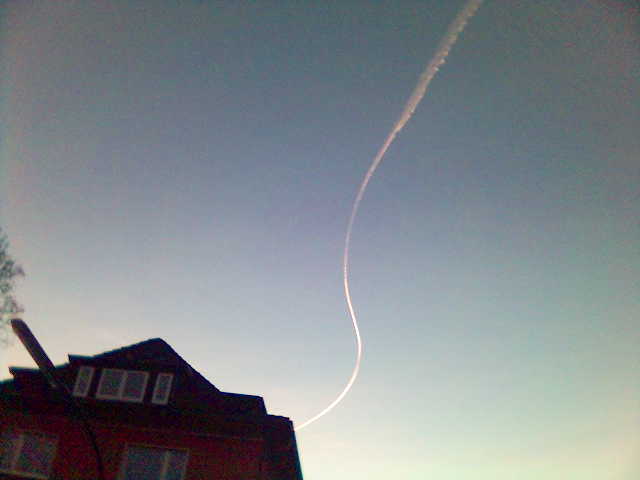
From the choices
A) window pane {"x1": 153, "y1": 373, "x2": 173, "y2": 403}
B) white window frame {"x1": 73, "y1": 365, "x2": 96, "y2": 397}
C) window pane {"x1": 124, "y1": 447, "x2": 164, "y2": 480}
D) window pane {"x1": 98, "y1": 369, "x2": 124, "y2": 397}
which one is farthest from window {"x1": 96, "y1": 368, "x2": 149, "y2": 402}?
window pane {"x1": 124, "y1": 447, "x2": 164, "y2": 480}

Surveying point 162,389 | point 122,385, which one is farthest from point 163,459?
point 122,385

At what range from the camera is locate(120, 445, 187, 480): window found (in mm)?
17203

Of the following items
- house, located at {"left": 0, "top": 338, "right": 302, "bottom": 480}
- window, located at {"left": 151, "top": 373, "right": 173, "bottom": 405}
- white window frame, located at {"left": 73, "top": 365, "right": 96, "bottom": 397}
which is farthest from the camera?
white window frame, located at {"left": 73, "top": 365, "right": 96, "bottom": 397}

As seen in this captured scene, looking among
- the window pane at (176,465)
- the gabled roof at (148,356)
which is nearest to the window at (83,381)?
the gabled roof at (148,356)

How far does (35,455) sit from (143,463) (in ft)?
15.8

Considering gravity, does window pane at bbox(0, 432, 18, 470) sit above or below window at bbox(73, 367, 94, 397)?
below

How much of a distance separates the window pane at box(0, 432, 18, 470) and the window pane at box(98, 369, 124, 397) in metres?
3.69

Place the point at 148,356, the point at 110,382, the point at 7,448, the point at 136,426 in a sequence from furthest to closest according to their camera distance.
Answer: the point at 148,356 < the point at 110,382 < the point at 7,448 < the point at 136,426

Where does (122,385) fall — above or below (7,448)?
above

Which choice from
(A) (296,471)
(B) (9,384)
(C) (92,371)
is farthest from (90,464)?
(A) (296,471)

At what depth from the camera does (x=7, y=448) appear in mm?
18297

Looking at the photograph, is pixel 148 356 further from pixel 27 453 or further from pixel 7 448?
pixel 7 448

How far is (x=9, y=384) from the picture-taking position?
19.8m

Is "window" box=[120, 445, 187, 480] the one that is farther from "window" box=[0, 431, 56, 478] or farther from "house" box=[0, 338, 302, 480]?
"window" box=[0, 431, 56, 478]
